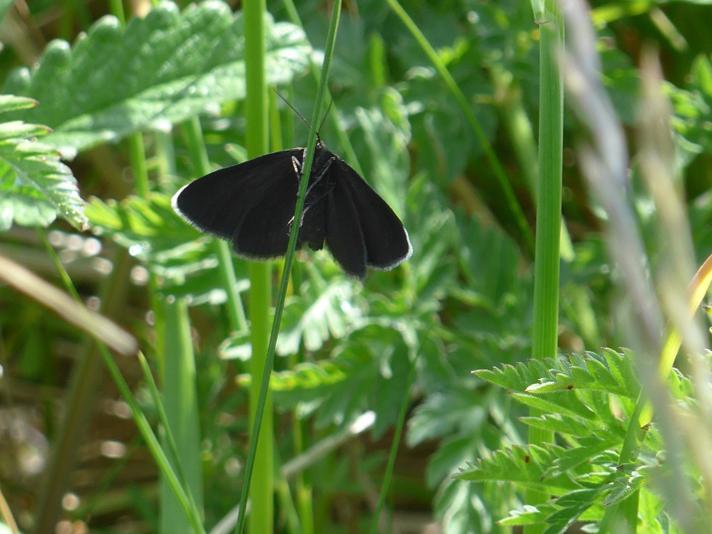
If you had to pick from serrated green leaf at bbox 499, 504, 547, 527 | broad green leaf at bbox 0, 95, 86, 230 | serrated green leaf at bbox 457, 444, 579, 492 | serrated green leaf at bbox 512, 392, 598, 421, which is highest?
broad green leaf at bbox 0, 95, 86, 230

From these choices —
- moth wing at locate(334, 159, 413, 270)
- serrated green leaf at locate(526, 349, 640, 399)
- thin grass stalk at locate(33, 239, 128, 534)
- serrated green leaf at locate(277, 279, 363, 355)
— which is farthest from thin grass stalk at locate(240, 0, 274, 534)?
thin grass stalk at locate(33, 239, 128, 534)

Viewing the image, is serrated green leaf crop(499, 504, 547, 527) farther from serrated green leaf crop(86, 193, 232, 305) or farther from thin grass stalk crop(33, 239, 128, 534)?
thin grass stalk crop(33, 239, 128, 534)

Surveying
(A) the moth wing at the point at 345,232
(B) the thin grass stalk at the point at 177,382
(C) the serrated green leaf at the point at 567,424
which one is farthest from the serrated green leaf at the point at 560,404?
(B) the thin grass stalk at the point at 177,382

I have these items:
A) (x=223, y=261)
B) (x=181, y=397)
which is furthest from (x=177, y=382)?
(x=223, y=261)

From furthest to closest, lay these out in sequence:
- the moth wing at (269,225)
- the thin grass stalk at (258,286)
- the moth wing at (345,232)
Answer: the moth wing at (345,232)
the moth wing at (269,225)
the thin grass stalk at (258,286)

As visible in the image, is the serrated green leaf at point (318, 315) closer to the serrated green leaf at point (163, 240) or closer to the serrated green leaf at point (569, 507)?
the serrated green leaf at point (163, 240)

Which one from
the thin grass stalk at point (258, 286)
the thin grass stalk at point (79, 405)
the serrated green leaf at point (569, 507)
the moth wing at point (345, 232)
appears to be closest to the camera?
the serrated green leaf at point (569, 507)

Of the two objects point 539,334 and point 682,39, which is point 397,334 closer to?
point 539,334
